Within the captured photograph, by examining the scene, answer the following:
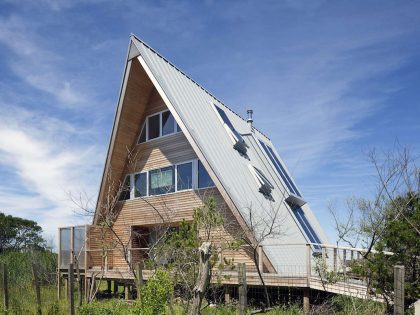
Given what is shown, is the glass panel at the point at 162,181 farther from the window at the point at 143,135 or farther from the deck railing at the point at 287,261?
the deck railing at the point at 287,261

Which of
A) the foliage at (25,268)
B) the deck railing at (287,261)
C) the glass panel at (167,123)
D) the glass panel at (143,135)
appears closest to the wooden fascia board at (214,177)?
the deck railing at (287,261)

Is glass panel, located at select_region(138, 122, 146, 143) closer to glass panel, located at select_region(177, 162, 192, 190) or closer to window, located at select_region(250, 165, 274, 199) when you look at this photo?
glass panel, located at select_region(177, 162, 192, 190)

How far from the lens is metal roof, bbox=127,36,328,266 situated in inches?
513

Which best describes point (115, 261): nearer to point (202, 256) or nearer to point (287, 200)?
point (287, 200)

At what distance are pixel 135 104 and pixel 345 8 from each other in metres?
9.26

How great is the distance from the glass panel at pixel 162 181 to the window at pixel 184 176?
301 mm

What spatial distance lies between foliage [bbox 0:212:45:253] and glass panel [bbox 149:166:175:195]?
31030 mm

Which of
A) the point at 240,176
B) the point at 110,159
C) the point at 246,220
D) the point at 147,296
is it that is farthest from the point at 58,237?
the point at 147,296

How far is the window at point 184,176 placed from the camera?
611 inches

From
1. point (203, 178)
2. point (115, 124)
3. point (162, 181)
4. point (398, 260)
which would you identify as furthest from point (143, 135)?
point (398, 260)

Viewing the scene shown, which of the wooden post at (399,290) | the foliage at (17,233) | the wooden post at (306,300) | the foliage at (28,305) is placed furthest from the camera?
the foliage at (17,233)

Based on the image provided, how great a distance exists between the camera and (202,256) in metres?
7.01

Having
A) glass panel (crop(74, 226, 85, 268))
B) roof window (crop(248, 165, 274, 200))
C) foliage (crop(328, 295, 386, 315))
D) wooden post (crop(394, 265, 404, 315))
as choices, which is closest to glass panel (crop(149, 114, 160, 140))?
roof window (crop(248, 165, 274, 200))

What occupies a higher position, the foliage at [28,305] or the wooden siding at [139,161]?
the wooden siding at [139,161]
